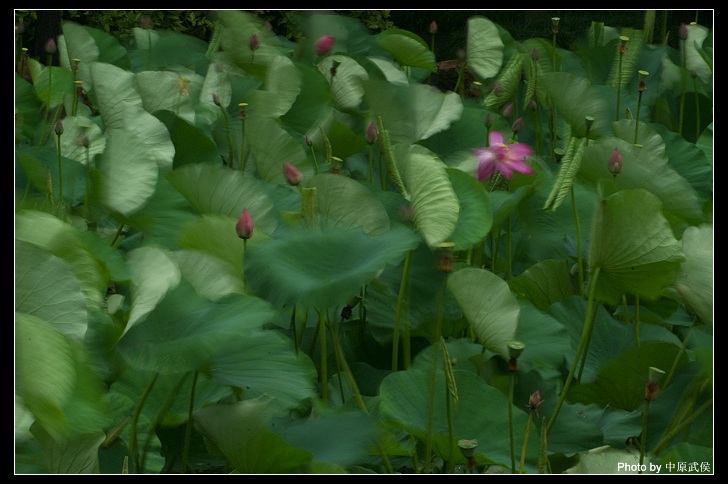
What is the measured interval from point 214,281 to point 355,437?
6.6 inches

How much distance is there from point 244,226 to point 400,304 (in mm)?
168

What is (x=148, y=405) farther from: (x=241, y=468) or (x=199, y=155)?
(x=199, y=155)

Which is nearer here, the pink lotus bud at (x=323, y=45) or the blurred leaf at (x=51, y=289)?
the blurred leaf at (x=51, y=289)

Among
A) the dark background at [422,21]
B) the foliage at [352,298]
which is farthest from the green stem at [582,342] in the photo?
the dark background at [422,21]

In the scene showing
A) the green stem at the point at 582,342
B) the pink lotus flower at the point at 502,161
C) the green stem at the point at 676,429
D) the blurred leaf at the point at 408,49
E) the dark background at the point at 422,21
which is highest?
the pink lotus flower at the point at 502,161

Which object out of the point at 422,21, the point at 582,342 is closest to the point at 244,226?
the point at 582,342

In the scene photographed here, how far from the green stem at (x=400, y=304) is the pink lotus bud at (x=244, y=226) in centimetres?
15

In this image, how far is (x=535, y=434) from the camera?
78 centimetres

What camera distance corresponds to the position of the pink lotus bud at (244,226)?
0.78m

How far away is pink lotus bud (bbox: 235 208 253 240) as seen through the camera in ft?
2.55

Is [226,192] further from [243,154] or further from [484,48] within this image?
[484,48]

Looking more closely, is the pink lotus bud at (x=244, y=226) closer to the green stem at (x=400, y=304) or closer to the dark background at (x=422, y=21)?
the green stem at (x=400, y=304)

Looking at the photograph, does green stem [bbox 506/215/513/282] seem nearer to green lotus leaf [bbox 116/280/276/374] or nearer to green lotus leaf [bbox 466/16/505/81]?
green lotus leaf [bbox 116/280/276/374]

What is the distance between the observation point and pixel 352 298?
906mm
